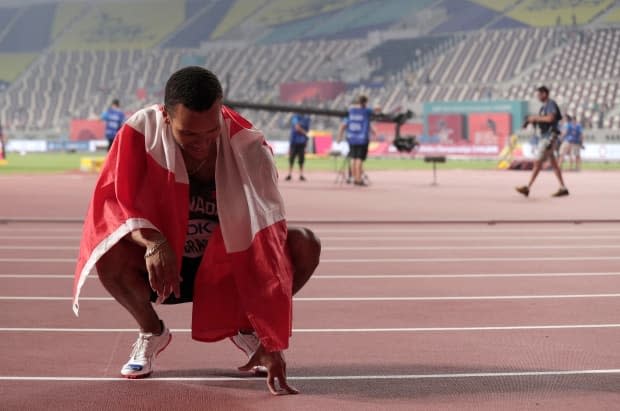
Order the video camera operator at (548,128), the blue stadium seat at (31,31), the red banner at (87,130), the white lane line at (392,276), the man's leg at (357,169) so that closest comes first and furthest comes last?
the white lane line at (392,276), the video camera operator at (548,128), the man's leg at (357,169), the red banner at (87,130), the blue stadium seat at (31,31)

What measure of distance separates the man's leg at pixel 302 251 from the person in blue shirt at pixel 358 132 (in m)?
17.9

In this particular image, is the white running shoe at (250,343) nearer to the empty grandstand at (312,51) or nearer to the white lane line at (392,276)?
the white lane line at (392,276)

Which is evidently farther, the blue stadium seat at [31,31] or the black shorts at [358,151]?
the blue stadium seat at [31,31]

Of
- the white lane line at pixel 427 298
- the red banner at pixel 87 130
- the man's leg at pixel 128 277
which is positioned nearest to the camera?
the man's leg at pixel 128 277

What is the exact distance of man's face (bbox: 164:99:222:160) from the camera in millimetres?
3807

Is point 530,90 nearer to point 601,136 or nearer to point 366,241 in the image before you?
point 601,136

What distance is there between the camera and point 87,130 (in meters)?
63.3

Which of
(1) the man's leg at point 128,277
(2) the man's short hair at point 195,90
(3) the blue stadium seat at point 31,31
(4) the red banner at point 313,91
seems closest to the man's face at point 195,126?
(2) the man's short hair at point 195,90

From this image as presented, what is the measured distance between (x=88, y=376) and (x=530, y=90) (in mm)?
54224

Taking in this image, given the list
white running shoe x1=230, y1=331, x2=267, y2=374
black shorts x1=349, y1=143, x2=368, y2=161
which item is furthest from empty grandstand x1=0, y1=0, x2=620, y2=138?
white running shoe x1=230, y1=331, x2=267, y2=374

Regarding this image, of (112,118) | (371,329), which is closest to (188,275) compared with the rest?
(371,329)

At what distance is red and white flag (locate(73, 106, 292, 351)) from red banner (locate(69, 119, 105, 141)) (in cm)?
5958

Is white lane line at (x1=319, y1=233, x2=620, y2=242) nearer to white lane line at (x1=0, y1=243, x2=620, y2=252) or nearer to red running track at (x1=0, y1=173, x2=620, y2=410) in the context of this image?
white lane line at (x1=0, y1=243, x2=620, y2=252)

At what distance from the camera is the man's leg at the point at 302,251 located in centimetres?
428
